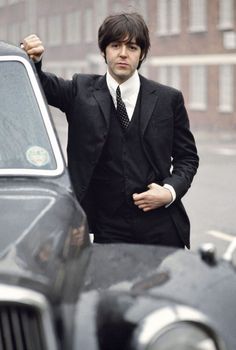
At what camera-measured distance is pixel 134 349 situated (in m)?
2.79

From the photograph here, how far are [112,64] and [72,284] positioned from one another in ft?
5.50

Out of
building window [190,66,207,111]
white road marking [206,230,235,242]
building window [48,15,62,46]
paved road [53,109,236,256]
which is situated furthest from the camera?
building window [48,15,62,46]

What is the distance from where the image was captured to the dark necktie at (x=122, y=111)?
4.53 m

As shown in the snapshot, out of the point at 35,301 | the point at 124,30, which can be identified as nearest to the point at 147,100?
the point at 124,30

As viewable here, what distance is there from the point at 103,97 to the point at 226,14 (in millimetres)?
34005

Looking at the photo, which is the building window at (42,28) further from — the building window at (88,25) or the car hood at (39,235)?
the car hood at (39,235)

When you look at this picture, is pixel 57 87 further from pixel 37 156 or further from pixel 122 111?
pixel 37 156

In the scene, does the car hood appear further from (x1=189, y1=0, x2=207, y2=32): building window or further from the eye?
(x1=189, y1=0, x2=207, y2=32): building window

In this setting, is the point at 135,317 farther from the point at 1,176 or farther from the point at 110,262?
the point at 1,176

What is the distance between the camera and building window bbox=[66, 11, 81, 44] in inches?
2315

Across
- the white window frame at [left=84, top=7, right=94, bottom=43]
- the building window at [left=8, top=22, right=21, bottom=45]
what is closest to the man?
the white window frame at [left=84, top=7, right=94, bottom=43]

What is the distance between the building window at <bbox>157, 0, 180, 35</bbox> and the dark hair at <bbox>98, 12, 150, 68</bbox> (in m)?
38.3

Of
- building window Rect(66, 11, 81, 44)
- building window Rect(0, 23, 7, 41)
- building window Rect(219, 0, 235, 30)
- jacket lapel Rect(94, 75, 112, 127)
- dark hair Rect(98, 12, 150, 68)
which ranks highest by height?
dark hair Rect(98, 12, 150, 68)

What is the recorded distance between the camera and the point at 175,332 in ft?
9.11
